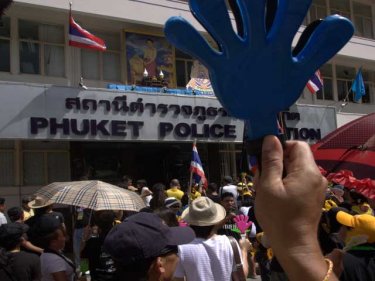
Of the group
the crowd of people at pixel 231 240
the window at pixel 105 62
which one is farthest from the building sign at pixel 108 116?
the crowd of people at pixel 231 240

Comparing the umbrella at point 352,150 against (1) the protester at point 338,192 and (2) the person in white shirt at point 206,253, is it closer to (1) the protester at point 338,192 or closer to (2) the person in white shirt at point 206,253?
(2) the person in white shirt at point 206,253

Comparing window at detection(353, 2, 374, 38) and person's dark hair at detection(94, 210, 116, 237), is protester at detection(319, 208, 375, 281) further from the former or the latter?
window at detection(353, 2, 374, 38)

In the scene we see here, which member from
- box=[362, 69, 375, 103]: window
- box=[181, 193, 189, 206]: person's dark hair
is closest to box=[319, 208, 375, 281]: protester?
box=[181, 193, 189, 206]: person's dark hair

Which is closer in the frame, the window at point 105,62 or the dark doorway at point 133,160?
the dark doorway at point 133,160

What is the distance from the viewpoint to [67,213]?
43.2ft

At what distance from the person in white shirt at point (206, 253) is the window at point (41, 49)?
36.4 feet

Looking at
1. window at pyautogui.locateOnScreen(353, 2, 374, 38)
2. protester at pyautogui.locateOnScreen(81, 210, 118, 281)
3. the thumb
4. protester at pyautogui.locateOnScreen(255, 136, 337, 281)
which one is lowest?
protester at pyautogui.locateOnScreen(81, 210, 118, 281)

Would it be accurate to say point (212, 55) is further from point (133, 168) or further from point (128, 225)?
point (133, 168)

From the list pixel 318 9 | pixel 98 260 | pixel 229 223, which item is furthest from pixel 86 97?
pixel 318 9

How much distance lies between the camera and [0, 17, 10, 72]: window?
13414 millimetres

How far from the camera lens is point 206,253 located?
3.71 metres

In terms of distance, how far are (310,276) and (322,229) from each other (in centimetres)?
252

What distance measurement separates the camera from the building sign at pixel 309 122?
16.0 meters

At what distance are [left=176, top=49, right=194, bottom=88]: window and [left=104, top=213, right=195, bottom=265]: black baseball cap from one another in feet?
46.6
